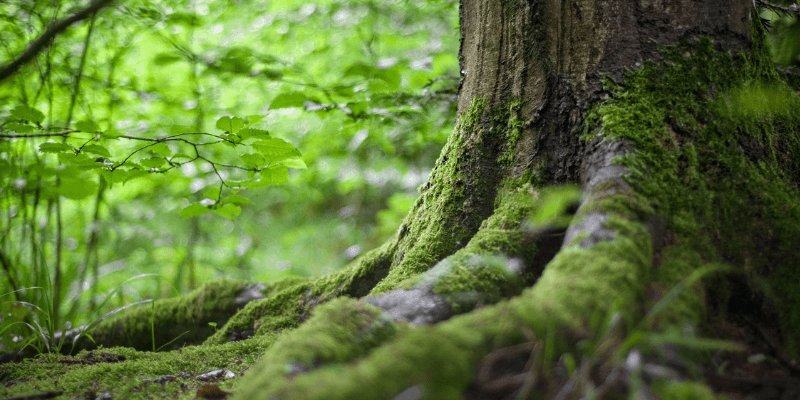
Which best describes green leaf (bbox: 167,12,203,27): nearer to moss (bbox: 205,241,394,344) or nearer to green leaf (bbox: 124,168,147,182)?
green leaf (bbox: 124,168,147,182)

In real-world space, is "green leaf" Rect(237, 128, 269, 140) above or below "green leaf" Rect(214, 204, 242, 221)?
above

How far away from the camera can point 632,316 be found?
94cm

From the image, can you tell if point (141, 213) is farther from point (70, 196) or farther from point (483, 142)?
point (483, 142)

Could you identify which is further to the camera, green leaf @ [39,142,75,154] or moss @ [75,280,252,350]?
moss @ [75,280,252,350]

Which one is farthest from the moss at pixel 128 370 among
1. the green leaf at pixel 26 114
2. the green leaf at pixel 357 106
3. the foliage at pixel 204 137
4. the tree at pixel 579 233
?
the green leaf at pixel 357 106

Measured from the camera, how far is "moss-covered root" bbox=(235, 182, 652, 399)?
765 millimetres

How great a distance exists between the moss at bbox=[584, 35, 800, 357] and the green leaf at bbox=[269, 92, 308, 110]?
1599mm

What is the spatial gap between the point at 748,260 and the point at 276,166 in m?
1.94

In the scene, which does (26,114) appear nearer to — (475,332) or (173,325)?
(173,325)

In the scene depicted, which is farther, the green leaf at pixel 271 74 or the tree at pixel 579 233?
the green leaf at pixel 271 74

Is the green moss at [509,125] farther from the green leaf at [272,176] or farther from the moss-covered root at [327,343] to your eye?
the green leaf at [272,176]

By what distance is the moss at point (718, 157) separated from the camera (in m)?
1.23

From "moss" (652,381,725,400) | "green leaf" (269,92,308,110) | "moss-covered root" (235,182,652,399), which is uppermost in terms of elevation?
"green leaf" (269,92,308,110)

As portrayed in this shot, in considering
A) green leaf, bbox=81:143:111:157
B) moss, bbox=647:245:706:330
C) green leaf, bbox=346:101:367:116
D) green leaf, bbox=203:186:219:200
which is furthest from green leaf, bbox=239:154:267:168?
moss, bbox=647:245:706:330
